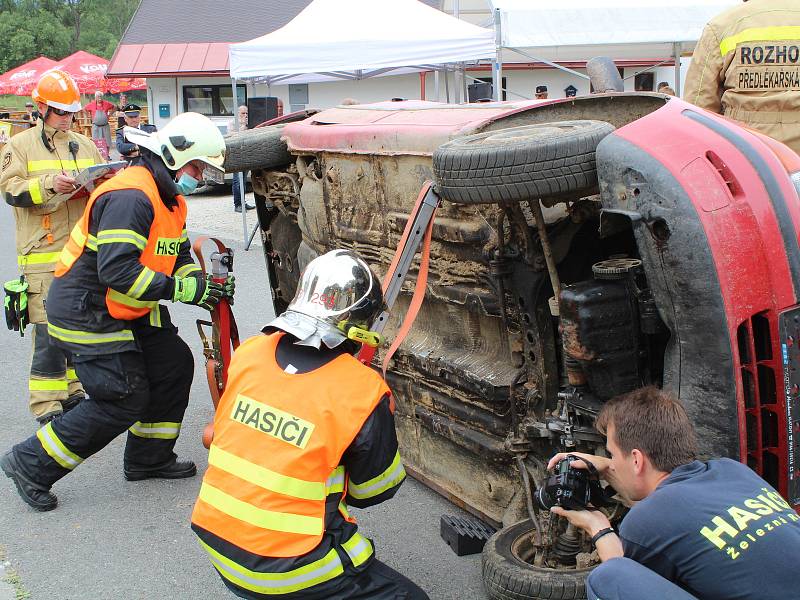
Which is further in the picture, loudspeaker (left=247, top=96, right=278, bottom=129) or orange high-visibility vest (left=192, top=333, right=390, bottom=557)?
loudspeaker (left=247, top=96, right=278, bottom=129)

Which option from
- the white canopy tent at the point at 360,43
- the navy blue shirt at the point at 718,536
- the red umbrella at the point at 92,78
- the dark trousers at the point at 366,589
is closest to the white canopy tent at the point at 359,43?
the white canopy tent at the point at 360,43

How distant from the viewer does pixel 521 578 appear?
310cm

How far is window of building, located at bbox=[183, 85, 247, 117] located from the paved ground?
19.2 metres

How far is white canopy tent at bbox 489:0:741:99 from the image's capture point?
10.3 m

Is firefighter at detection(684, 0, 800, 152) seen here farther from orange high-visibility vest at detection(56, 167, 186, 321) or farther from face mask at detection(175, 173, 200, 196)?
orange high-visibility vest at detection(56, 167, 186, 321)

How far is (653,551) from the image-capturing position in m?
2.18

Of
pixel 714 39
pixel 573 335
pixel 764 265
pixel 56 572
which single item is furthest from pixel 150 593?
pixel 714 39

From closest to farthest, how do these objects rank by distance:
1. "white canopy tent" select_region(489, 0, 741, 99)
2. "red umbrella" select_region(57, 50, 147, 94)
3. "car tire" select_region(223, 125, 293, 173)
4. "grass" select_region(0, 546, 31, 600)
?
1. "grass" select_region(0, 546, 31, 600)
2. "car tire" select_region(223, 125, 293, 173)
3. "white canopy tent" select_region(489, 0, 741, 99)
4. "red umbrella" select_region(57, 50, 147, 94)

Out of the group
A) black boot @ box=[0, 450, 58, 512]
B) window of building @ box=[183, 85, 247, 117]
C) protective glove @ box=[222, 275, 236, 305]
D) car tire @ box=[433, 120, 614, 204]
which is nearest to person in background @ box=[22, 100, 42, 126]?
protective glove @ box=[222, 275, 236, 305]

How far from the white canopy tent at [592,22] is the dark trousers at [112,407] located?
6169 mm

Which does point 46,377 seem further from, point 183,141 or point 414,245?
point 414,245

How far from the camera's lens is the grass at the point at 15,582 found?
12.4 ft

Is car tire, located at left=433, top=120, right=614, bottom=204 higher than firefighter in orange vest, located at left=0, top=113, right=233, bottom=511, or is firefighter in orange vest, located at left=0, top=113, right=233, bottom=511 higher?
car tire, located at left=433, top=120, right=614, bottom=204

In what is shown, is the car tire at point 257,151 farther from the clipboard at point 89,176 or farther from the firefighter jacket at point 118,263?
the firefighter jacket at point 118,263
